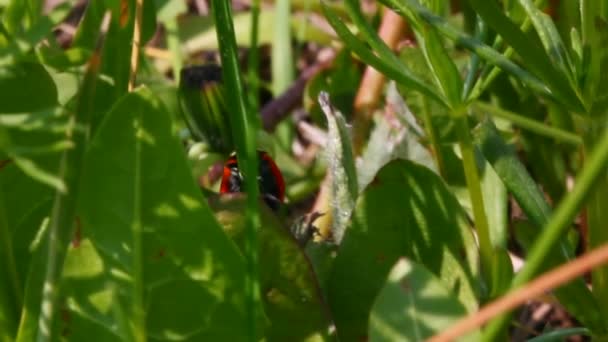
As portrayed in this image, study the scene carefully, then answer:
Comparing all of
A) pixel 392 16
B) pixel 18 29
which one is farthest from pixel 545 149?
pixel 18 29

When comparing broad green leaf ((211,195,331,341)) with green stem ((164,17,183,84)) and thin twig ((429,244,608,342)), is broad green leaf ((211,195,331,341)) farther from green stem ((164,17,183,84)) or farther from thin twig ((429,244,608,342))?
green stem ((164,17,183,84))

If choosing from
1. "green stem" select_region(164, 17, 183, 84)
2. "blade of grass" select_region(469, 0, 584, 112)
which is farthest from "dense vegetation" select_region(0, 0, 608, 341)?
"green stem" select_region(164, 17, 183, 84)

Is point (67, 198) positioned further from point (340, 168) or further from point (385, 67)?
point (340, 168)

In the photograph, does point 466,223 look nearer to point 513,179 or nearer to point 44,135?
point 513,179

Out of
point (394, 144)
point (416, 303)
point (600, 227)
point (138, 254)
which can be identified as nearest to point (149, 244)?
point (138, 254)

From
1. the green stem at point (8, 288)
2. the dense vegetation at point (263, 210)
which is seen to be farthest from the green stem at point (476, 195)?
the green stem at point (8, 288)

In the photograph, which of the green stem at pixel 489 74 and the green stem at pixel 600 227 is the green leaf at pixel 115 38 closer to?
the green stem at pixel 489 74

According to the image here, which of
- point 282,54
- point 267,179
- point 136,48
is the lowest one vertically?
point 282,54
